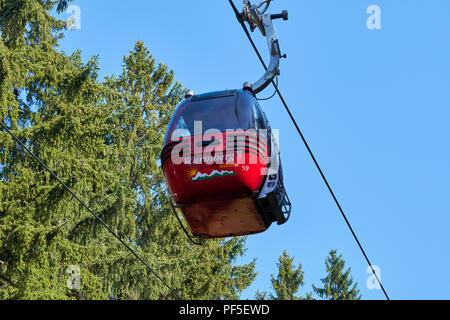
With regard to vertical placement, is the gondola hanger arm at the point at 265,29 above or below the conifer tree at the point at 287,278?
below

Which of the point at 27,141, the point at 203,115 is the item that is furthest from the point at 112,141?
the point at 203,115

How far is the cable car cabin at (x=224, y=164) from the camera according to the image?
7.72 metres

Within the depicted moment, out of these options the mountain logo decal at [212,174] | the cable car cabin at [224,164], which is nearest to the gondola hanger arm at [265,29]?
the cable car cabin at [224,164]

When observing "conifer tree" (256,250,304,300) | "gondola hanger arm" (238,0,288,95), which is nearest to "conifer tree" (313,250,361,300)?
"conifer tree" (256,250,304,300)

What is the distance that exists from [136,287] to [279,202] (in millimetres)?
11174

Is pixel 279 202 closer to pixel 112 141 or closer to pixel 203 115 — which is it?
pixel 203 115

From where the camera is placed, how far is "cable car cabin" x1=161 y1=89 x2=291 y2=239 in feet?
25.3

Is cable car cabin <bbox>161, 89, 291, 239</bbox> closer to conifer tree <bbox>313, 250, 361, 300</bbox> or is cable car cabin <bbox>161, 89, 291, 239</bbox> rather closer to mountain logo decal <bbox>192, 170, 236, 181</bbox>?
mountain logo decal <bbox>192, 170, 236, 181</bbox>

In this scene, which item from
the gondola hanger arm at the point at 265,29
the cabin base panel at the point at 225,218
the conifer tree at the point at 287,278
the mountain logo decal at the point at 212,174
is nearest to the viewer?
Answer: the mountain logo decal at the point at 212,174

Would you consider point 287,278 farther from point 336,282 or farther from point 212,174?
point 212,174

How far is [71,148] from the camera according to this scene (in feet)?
55.9

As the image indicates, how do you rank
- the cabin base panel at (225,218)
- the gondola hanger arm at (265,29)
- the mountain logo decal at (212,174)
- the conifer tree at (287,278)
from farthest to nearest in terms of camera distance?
1. the conifer tree at (287,278)
2. the gondola hanger arm at (265,29)
3. the cabin base panel at (225,218)
4. the mountain logo decal at (212,174)

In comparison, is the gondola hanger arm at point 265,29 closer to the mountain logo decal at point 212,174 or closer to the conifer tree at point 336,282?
the mountain logo decal at point 212,174

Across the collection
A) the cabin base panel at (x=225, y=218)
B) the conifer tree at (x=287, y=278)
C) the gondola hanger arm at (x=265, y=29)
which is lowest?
the cabin base panel at (x=225, y=218)
